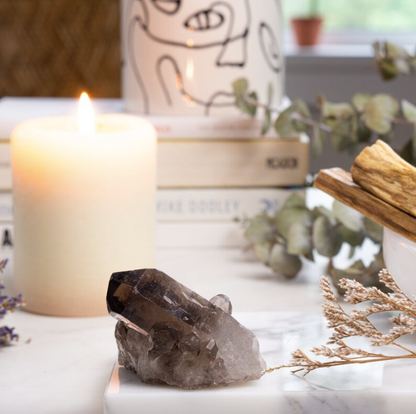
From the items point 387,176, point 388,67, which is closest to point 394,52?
point 388,67

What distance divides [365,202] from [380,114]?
241mm

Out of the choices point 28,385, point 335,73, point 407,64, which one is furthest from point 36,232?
point 335,73

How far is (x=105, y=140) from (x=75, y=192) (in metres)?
0.04

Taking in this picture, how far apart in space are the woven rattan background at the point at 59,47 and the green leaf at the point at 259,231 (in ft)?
Result: 3.40

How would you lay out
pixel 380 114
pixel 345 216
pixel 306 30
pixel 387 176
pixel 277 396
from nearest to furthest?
pixel 277 396 → pixel 387 176 → pixel 345 216 → pixel 380 114 → pixel 306 30

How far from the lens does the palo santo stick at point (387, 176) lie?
0.45 m

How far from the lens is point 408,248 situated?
0.43 metres

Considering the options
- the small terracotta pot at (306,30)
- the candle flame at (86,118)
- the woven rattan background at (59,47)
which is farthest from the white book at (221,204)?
the small terracotta pot at (306,30)

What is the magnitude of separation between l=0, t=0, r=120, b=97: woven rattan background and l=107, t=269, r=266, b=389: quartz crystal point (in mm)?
1281

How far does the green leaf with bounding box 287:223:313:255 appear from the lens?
0.60 meters

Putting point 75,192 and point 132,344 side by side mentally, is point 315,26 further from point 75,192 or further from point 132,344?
point 132,344

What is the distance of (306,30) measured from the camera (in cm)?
181

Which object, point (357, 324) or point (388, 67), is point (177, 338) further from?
point (388, 67)

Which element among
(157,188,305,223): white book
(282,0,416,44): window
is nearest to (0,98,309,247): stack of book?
(157,188,305,223): white book
